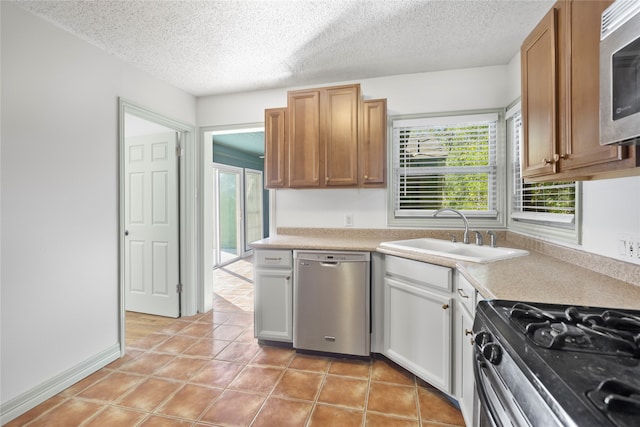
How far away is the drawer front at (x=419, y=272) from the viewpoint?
1.81m

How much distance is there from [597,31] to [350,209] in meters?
2.13

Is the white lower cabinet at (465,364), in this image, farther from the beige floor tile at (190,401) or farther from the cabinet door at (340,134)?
the beige floor tile at (190,401)

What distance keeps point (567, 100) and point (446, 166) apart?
1562 mm

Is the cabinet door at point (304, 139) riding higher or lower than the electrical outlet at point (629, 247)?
higher

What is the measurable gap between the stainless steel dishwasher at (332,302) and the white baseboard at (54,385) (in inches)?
58.0

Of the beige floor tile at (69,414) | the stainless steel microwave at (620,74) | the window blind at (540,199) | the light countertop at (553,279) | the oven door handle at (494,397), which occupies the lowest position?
the beige floor tile at (69,414)

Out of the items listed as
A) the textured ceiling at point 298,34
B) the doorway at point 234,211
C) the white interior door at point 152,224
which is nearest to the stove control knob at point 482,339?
the textured ceiling at point 298,34

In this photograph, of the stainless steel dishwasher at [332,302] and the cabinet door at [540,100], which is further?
the stainless steel dishwasher at [332,302]

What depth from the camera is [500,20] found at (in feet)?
6.57

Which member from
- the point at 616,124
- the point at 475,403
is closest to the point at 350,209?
the point at 475,403

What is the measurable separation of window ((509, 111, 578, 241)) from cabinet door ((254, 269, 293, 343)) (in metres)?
1.88

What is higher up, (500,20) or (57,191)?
(500,20)

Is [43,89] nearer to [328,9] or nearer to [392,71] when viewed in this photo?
[328,9]

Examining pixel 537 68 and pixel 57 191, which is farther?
pixel 57 191
